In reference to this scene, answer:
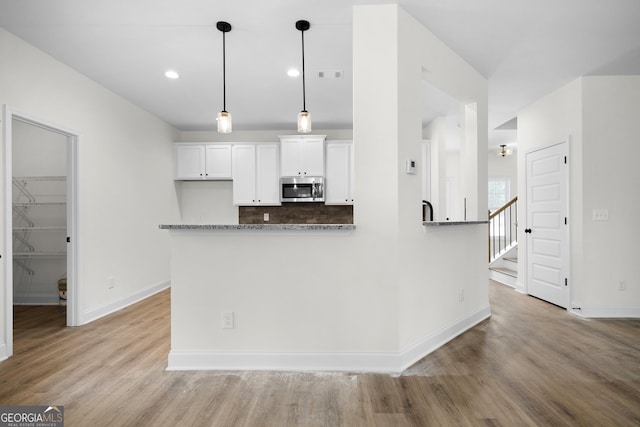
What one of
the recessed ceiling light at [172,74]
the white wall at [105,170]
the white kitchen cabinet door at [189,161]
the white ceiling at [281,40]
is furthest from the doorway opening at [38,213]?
the recessed ceiling light at [172,74]

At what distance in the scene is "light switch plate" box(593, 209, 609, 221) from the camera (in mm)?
3939

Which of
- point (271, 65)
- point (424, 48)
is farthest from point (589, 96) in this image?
point (271, 65)

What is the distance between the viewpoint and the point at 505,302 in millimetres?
4484

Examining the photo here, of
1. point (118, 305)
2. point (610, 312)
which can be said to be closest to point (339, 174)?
point (118, 305)

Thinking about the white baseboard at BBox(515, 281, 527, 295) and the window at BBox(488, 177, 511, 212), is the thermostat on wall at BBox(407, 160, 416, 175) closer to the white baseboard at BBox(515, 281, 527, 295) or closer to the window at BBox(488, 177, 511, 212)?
the white baseboard at BBox(515, 281, 527, 295)

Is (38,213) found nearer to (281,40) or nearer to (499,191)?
(281,40)

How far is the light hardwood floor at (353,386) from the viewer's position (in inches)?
77.7

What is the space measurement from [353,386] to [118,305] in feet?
10.9

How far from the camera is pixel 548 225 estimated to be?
446 centimetres

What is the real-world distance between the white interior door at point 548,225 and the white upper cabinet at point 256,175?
3.81 metres

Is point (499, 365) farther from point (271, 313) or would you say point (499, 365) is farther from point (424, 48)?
point (424, 48)

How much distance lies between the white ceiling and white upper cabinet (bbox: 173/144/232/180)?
4.75 feet

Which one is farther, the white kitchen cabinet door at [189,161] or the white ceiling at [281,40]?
the white kitchen cabinet door at [189,161]

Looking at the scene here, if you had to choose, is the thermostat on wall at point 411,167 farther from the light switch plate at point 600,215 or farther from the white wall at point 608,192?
the light switch plate at point 600,215
